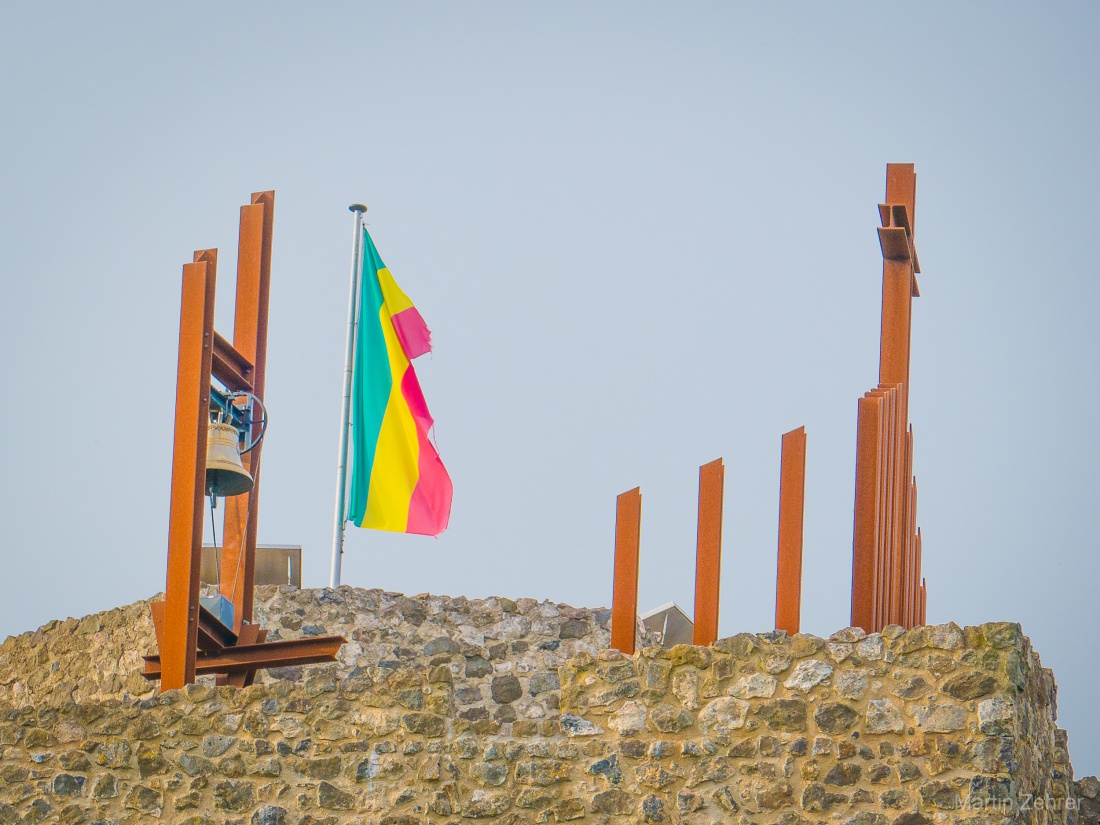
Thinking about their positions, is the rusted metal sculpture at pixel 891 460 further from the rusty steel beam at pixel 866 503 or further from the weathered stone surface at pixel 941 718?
the weathered stone surface at pixel 941 718

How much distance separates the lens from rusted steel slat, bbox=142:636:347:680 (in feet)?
35.7

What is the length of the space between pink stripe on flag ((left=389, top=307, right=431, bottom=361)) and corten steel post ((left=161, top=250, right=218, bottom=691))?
18.5ft

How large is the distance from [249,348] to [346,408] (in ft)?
12.9

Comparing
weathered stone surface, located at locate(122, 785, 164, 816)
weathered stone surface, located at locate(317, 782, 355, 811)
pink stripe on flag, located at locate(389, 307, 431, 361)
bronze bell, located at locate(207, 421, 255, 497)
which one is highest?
pink stripe on flag, located at locate(389, 307, 431, 361)

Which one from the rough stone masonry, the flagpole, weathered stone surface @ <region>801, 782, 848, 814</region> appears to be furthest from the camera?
the flagpole

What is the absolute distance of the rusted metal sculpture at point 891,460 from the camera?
9.47 meters

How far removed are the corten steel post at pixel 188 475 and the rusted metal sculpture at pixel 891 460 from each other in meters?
3.96

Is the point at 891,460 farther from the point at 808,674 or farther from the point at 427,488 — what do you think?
the point at 427,488

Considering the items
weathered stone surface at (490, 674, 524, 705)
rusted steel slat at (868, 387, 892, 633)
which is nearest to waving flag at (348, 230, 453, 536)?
weathered stone surface at (490, 674, 524, 705)

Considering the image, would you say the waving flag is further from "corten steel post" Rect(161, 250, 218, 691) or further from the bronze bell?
"corten steel post" Rect(161, 250, 218, 691)

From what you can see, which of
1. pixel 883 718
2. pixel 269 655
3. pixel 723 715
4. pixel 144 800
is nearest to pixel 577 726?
pixel 723 715

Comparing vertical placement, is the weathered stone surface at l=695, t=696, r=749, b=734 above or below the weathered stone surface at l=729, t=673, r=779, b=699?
below

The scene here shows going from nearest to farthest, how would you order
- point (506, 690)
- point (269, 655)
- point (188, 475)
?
point (188, 475)
point (269, 655)
point (506, 690)

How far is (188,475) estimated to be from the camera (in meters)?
10.4
